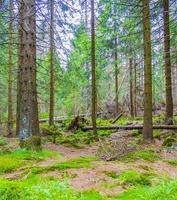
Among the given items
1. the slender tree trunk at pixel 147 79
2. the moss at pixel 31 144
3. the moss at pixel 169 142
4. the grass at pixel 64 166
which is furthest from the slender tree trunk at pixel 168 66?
the grass at pixel 64 166

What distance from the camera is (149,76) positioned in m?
10.9

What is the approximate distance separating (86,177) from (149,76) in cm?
636

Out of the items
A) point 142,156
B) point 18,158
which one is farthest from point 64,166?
point 142,156

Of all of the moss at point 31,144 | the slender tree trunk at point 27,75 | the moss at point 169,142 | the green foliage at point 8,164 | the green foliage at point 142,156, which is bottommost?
the green foliage at point 142,156

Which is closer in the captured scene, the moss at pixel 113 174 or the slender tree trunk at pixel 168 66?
the moss at pixel 113 174

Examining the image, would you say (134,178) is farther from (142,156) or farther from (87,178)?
(142,156)

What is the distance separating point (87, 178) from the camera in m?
5.31

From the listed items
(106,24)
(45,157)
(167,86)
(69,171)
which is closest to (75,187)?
(69,171)

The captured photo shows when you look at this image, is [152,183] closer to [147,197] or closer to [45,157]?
[147,197]

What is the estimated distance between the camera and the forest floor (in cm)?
327

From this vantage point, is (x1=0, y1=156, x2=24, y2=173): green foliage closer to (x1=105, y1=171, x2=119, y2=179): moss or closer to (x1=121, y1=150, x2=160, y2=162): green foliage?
(x1=105, y1=171, x2=119, y2=179): moss

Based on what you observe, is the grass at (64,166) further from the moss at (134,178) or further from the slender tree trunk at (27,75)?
the slender tree trunk at (27,75)

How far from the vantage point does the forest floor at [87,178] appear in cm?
327

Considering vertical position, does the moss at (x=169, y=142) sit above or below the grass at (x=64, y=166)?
above
